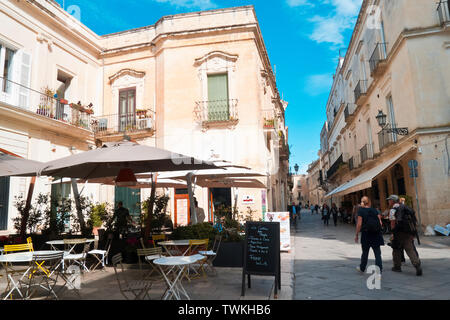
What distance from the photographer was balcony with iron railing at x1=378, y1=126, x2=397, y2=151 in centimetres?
1428

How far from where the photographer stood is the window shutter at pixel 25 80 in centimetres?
1285

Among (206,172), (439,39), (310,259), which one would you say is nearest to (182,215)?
(206,172)

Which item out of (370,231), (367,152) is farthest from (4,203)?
(367,152)

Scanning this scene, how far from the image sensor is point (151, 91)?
53.6 ft

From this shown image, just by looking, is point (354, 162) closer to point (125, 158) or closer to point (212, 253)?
point (212, 253)

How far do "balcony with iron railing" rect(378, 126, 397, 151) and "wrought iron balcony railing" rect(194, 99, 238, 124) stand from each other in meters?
6.90

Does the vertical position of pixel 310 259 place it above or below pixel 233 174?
below

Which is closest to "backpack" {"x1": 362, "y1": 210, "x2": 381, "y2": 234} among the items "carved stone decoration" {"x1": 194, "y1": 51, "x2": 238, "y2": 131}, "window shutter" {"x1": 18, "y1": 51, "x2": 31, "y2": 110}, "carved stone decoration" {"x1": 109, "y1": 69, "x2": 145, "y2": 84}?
"carved stone decoration" {"x1": 194, "y1": 51, "x2": 238, "y2": 131}

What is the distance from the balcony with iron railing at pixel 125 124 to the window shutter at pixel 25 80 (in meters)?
3.53

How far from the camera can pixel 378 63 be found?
14.6 metres

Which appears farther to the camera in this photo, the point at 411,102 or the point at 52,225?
the point at 411,102

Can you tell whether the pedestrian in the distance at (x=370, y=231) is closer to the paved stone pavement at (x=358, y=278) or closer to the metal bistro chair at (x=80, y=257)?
the paved stone pavement at (x=358, y=278)

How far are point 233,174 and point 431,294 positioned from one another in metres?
5.07
